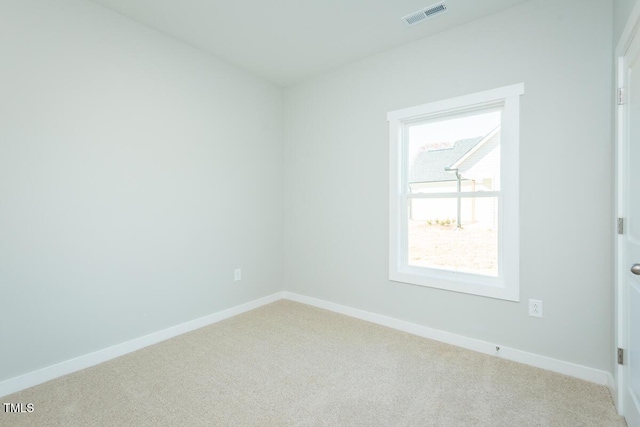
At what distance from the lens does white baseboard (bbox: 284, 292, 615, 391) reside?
2085mm

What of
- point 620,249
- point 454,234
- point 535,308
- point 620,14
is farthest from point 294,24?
point 535,308

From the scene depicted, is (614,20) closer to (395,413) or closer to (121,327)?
(395,413)

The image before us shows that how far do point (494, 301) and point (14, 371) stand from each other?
343cm

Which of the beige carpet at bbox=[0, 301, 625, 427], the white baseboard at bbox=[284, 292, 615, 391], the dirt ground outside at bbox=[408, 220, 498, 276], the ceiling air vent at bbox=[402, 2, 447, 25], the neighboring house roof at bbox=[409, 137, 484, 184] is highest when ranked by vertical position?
the ceiling air vent at bbox=[402, 2, 447, 25]

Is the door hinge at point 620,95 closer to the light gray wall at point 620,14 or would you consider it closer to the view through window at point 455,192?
the light gray wall at point 620,14

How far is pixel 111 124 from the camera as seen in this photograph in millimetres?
2422

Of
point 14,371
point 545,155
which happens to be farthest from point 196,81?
point 545,155

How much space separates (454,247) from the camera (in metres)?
2.78

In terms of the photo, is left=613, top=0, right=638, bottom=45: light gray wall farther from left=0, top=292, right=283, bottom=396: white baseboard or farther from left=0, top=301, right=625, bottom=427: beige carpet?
left=0, top=292, right=283, bottom=396: white baseboard

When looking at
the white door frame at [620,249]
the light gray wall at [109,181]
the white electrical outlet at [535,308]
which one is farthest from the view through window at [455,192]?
the light gray wall at [109,181]

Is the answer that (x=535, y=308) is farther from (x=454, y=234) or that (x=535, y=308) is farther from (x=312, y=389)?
(x=312, y=389)

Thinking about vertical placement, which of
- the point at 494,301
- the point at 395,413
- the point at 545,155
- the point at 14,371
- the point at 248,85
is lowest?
the point at 395,413

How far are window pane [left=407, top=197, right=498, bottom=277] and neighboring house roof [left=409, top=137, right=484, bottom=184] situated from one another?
Answer: 0.70ft

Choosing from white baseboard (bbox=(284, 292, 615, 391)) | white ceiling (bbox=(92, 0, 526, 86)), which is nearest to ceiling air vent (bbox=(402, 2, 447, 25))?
white ceiling (bbox=(92, 0, 526, 86))
